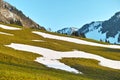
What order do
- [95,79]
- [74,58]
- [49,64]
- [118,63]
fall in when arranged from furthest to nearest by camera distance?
[118,63] < [74,58] < [49,64] < [95,79]

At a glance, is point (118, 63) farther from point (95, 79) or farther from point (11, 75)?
point (11, 75)

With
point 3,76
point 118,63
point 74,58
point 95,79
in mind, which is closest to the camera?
point 3,76

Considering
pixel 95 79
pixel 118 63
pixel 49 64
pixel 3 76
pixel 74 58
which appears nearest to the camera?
pixel 3 76

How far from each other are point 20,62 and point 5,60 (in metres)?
2.49

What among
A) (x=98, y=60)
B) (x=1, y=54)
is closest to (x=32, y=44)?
(x=98, y=60)

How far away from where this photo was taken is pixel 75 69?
204 feet

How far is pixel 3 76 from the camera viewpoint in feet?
125

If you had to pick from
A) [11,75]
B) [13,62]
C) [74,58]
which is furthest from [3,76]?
[74,58]

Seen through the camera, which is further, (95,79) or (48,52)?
(48,52)

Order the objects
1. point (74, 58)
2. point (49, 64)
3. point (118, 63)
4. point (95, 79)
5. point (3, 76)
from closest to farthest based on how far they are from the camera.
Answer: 1. point (3, 76)
2. point (95, 79)
3. point (49, 64)
4. point (74, 58)
5. point (118, 63)

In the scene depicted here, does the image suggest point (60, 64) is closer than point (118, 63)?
Yes

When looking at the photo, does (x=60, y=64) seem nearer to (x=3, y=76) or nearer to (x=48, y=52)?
(x=48, y=52)

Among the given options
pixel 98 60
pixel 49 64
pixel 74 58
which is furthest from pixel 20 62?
pixel 98 60

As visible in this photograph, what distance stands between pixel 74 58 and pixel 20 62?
2068cm
